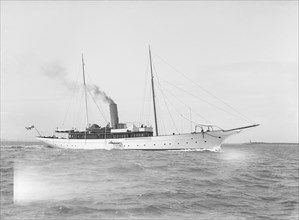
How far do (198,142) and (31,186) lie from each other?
129 ft

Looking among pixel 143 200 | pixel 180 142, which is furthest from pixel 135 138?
pixel 143 200

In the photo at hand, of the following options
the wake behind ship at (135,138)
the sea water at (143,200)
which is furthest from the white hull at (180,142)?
the sea water at (143,200)

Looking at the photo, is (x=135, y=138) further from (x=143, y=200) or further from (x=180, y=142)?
(x=143, y=200)

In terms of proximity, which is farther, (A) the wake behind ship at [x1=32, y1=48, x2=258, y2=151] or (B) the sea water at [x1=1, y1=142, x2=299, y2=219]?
(A) the wake behind ship at [x1=32, y1=48, x2=258, y2=151]

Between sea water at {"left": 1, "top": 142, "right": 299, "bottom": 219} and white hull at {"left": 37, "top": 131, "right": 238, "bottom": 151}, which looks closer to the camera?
sea water at {"left": 1, "top": 142, "right": 299, "bottom": 219}

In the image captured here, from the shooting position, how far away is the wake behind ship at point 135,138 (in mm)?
50875

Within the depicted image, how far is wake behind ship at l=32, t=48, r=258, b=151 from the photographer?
5088 cm

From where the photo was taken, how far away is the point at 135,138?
5391cm

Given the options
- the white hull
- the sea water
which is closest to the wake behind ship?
the white hull

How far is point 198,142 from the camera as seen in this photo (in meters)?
50.8

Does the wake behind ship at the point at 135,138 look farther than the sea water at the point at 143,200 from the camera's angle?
Yes

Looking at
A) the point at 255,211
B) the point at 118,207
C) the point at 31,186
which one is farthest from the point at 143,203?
the point at 31,186

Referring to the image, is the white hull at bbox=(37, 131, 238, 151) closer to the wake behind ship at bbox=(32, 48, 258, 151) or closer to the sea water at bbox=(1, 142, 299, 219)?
the wake behind ship at bbox=(32, 48, 258, 151)

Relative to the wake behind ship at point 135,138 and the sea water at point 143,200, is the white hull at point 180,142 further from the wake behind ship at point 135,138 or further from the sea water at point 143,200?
the sea water at point 143,200
